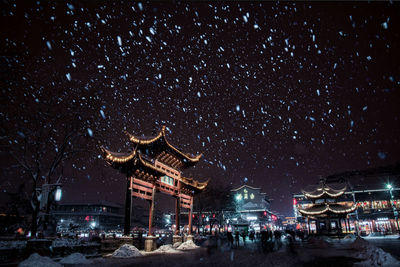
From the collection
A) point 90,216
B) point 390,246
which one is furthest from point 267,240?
point 90,216

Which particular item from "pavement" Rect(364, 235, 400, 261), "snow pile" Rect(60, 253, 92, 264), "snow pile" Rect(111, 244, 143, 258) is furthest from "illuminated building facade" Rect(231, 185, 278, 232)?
"snow pile" Rect(60, 253, 92, 264)

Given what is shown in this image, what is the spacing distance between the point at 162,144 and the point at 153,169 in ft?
8.80

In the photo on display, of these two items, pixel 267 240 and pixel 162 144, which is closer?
pixel 162 144

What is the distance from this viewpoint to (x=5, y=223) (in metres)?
25.6

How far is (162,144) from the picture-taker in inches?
811

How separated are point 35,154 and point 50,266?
9.65 metres

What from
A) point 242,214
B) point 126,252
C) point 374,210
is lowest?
point 126,252

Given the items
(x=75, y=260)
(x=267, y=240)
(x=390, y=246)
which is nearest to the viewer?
(x=75, y=260)

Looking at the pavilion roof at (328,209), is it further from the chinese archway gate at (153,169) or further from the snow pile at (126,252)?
the snow pile at (126,252)

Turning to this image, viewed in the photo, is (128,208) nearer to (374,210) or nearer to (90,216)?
(374,210)

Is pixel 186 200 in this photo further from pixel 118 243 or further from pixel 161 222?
pixel 161 222

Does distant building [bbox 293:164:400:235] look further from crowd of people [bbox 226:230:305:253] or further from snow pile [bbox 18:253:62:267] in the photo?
snow pile [bbox 18:253:62:267]

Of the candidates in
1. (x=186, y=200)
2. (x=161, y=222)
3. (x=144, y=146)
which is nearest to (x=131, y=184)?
(x=144, y=146)

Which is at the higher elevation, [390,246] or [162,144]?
[162,144]
